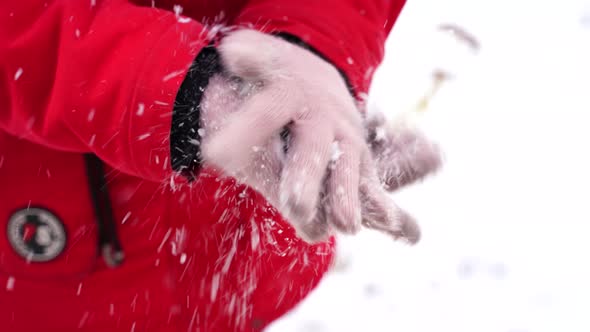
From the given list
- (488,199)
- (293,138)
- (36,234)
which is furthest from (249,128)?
(488,199)

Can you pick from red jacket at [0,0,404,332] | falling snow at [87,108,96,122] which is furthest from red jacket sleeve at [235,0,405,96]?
falling snow at [87,108,96,122]

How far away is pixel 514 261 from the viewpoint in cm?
Result: 169

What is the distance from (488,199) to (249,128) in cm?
146

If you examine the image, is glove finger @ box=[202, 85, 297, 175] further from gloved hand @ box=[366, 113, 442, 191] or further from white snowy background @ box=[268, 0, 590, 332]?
white snowy background @ box=[268, 0, 590, 332]

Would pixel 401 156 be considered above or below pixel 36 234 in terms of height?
above

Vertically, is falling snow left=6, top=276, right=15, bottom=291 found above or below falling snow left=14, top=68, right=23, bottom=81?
below

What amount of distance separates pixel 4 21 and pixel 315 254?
54 cm

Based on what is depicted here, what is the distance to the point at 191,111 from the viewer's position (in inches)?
22.6

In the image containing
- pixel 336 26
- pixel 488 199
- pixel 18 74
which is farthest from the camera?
pixel 488 199

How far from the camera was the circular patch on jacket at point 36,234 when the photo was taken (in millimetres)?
789

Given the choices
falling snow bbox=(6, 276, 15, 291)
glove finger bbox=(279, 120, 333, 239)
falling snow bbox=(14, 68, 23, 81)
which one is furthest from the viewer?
falling snow bbox=(6, 276, 15, 291)

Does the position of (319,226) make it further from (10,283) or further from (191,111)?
(10,283)

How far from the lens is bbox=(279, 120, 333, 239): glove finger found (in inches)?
19.6

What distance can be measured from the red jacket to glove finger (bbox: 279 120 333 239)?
13 cm
